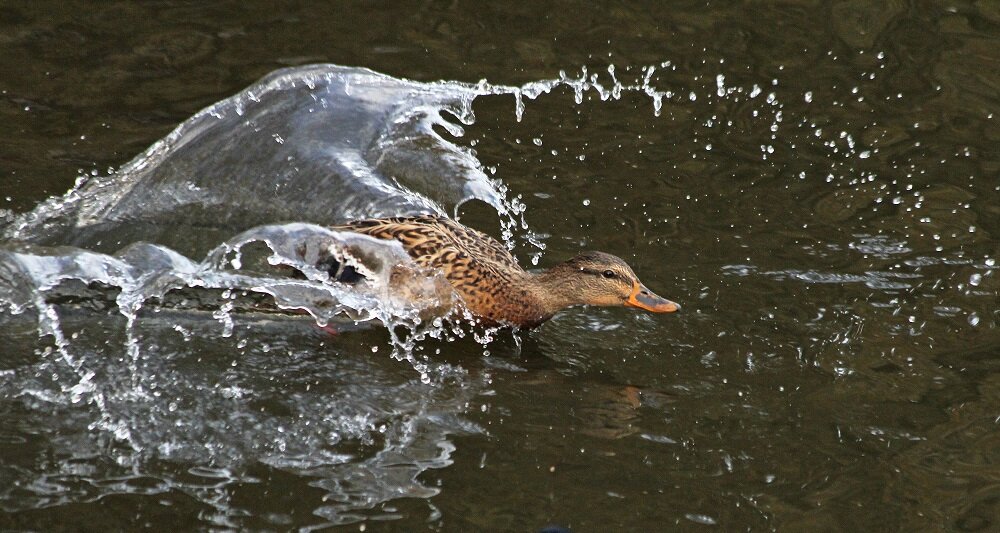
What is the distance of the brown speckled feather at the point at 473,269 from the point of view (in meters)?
6.66

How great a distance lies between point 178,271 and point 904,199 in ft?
14.5

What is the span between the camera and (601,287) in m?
6.59

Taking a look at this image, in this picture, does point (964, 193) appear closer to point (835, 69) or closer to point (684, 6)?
point (835, 69)

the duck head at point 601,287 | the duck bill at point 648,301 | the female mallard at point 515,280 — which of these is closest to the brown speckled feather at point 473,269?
the female mallard at point 515,280

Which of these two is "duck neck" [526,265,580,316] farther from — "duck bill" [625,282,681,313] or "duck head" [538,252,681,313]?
"duck bill" [625,282,681,313]

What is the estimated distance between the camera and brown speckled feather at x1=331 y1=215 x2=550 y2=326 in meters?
6.66

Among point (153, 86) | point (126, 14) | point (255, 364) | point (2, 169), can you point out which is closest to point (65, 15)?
point (126, 14)

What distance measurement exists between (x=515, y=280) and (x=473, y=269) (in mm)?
228

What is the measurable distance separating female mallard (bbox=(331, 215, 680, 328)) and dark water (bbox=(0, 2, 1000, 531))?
0.18 metres

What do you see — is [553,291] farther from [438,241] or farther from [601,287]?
[438,241]

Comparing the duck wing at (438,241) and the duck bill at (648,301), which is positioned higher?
the duck wing at (438,241)

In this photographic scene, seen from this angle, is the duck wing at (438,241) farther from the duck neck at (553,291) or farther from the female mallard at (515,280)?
the duck neck at (553,291)

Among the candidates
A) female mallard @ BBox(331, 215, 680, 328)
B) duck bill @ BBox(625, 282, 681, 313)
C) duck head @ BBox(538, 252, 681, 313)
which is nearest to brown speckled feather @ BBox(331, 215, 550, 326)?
female mallard @ BBox(331, 215, 680, 328)

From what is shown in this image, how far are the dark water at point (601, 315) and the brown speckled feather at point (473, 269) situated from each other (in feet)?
0.66
